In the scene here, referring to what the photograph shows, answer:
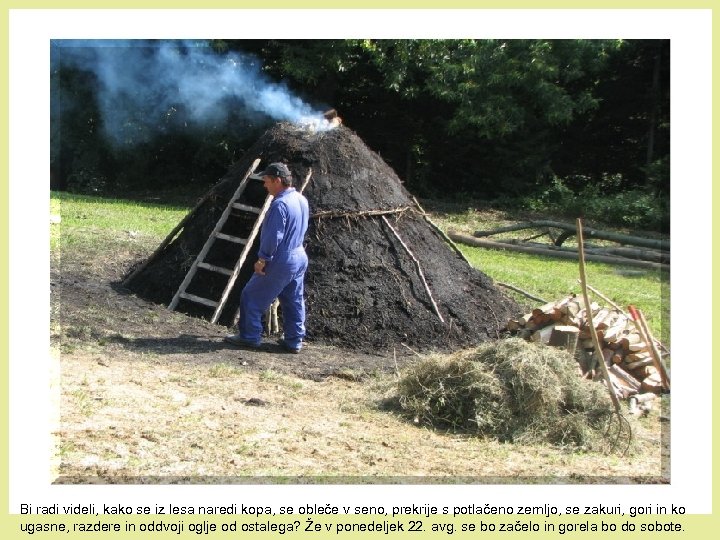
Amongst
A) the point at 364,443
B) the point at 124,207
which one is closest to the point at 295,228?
the point at 364,443

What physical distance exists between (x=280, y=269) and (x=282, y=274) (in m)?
0.06

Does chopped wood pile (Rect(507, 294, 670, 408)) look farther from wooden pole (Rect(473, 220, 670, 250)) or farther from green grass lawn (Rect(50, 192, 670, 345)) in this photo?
wooden pole (Rect(473, 220, 670, 250))

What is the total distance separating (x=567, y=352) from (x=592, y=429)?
96cm

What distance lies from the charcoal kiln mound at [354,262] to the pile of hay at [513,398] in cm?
234

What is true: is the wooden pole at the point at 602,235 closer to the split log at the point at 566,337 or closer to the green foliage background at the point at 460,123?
the green foliage background at the point at 460,123

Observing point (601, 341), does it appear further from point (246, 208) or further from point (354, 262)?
point (246, 208)

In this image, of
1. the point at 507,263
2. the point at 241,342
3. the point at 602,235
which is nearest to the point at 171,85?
the point at 507,263

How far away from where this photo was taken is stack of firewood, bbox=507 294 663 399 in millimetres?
8891

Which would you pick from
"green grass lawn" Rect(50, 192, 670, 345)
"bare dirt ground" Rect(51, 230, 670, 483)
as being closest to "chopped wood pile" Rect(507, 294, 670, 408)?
"bare dirt ground" Rect(51, 230, 670, 483)

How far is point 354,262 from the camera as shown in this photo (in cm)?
1073

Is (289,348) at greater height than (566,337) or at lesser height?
lesser

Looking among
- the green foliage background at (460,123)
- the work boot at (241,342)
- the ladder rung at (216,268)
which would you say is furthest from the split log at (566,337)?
the green foliage background at (460,123)

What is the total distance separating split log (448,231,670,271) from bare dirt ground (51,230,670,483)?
8.17m

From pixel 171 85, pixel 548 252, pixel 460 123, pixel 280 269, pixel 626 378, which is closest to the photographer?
pixel 626 378
